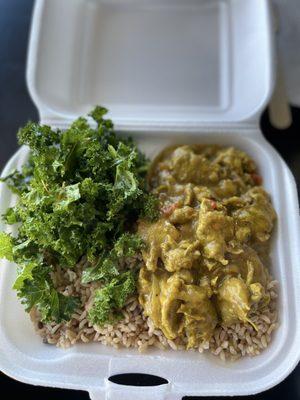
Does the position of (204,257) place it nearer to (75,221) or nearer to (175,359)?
(175,359)

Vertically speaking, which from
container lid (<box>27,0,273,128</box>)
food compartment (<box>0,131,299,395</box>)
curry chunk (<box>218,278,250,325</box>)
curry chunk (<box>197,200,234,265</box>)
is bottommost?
food compartment (<box>0,131,299,395</box>)

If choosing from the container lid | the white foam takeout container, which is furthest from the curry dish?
the container lid

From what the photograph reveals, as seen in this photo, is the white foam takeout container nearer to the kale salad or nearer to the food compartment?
the food compartment

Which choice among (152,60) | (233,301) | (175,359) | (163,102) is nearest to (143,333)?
(175,359)

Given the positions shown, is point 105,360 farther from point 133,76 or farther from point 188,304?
point 133,76

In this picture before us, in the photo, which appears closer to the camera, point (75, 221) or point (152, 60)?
point (75, 221)

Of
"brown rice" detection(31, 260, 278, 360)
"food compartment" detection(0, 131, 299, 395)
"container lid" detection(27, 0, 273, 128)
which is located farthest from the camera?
"container lid" detection(27, 0, 273, 128)

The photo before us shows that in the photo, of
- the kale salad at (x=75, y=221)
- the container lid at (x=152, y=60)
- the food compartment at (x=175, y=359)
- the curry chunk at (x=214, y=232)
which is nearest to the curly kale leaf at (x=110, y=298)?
the kale salad at (x=75, y=221)

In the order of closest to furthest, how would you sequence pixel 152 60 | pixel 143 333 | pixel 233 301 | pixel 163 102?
1. pixel 233 301
2. pixel 143 333
3. pixel 163 102
4. pixel 152 60
